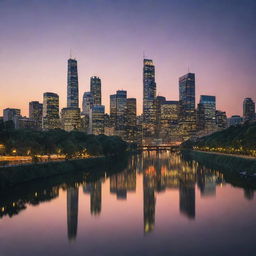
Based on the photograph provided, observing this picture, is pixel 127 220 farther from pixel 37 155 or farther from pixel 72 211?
pixel 37 155

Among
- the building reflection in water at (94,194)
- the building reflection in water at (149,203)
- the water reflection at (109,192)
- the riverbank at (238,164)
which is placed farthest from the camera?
the riverbank at (238,164)

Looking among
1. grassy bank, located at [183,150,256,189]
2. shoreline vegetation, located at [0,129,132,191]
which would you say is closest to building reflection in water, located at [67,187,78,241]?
shoreline vegetation, located at [0,129,132,191]

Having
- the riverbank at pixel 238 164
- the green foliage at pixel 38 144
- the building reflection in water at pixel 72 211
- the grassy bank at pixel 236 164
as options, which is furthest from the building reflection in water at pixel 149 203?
the green foliage at pixel 38 144

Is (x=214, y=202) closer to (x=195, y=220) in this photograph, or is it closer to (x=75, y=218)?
(x=195, y=220)

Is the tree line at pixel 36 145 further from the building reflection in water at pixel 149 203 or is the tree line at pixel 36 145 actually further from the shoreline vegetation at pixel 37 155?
the building reflection in water at pixel 149 203

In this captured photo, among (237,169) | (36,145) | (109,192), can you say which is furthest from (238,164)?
(36,145)

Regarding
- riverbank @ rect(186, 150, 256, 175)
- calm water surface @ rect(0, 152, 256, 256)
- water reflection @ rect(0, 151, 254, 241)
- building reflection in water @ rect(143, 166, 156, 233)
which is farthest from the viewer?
riverbank @ rect(186, 150, 256, 175)

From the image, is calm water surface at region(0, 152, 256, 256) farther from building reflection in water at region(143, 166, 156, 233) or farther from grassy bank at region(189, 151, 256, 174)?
grassy bank at region(189, 151, 256, 174)

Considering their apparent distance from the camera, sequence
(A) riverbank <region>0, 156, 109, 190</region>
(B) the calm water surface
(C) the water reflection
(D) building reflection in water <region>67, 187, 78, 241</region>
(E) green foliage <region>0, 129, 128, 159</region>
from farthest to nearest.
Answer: (E) green foliage <region>0, 129, 128, 159</region> → (A) riverbank <region>0, 156, 109, 190</region> → (C) the water reflection → (D) building reflection in water <region>67, 187, 78, 241</region> → (B) the calm water surface
